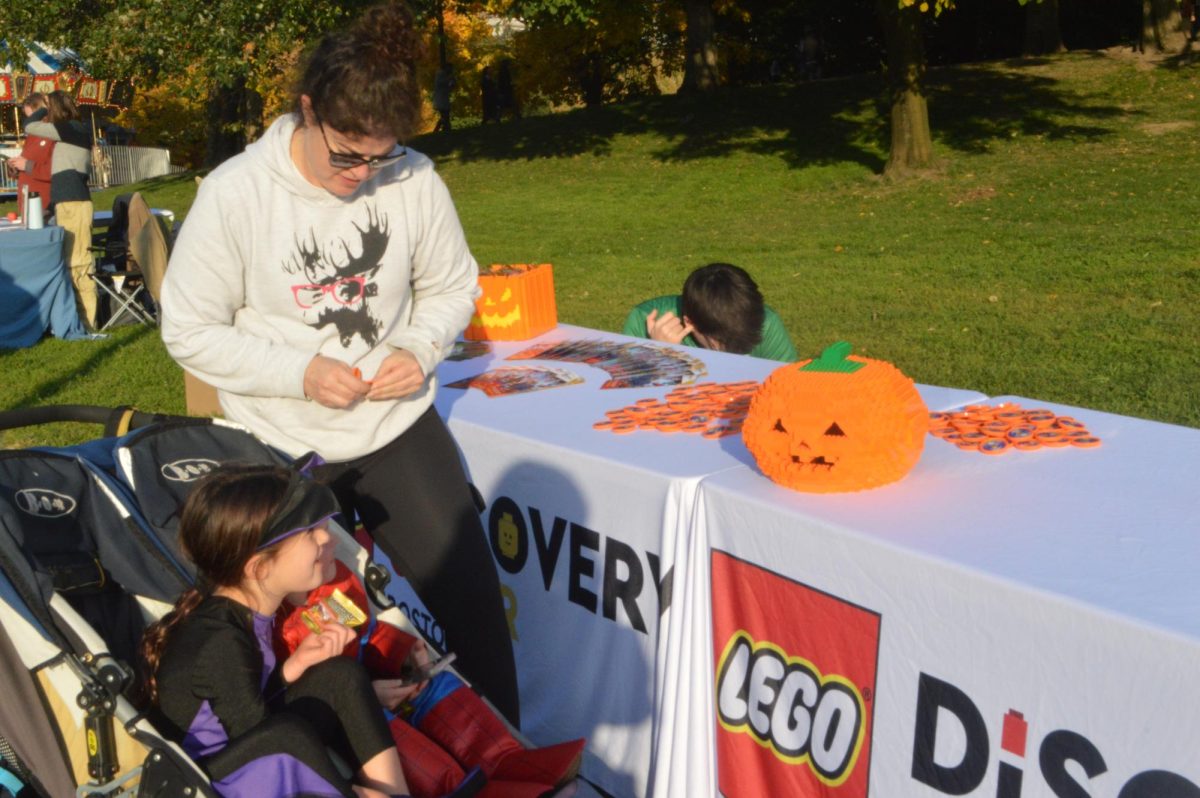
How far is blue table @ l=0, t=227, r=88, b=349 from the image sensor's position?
1027cm

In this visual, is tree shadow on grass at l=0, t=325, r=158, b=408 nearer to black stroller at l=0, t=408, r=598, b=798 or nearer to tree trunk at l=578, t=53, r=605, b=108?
black stroller at l=0, t=408, r=598, b=798

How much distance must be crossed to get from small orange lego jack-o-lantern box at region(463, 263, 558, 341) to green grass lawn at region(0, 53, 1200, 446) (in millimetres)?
3282

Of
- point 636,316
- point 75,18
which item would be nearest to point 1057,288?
point 636,316

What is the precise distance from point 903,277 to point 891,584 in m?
9.18

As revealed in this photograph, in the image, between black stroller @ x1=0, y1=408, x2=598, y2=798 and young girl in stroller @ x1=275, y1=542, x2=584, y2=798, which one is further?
young girl in stroller @ x1=275, y1=542, x2=584, y2=798

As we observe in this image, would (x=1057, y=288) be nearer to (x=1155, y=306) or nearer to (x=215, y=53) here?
(x=1155, y=306)

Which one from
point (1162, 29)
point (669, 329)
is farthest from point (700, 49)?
point (669, 329)

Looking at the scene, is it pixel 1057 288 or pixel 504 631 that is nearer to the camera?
pixel 504 631

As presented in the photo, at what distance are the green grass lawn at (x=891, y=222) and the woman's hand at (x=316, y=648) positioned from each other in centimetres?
486

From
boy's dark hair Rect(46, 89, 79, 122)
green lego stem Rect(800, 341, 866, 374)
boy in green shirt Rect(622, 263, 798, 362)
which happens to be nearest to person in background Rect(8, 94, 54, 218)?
boy's dark hair Rect(46, 89, 79, 122)

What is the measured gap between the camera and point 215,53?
67.5 feet

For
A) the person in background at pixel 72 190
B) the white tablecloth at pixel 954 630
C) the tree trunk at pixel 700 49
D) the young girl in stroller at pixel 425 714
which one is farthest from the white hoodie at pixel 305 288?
the tree trunk at pixel 700 49

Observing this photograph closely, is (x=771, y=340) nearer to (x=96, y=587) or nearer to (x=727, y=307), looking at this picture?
(x=727, y=307)

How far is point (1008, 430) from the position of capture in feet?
10.3
